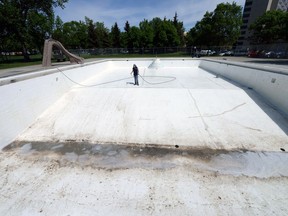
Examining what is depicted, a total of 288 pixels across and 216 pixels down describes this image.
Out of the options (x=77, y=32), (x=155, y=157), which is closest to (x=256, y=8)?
(x=77, y=32)

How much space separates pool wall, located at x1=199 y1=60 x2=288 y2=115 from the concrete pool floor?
48 cm

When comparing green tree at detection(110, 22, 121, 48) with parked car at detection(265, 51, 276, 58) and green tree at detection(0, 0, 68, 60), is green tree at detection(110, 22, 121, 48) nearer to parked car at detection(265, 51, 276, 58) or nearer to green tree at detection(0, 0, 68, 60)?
green tree at detection(0, 0, 68, 60)

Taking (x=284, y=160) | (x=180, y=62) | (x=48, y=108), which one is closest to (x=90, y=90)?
(x=48, y=108)

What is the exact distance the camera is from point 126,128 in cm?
548

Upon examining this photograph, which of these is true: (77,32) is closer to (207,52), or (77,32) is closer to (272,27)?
(207,52)

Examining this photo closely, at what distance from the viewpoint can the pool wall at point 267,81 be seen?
6.09 meters

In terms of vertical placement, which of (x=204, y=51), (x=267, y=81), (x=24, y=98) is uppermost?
(x=204, y=51)

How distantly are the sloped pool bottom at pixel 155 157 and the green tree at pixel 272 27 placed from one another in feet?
137

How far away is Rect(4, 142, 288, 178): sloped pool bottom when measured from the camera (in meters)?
3.79

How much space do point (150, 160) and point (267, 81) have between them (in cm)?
664

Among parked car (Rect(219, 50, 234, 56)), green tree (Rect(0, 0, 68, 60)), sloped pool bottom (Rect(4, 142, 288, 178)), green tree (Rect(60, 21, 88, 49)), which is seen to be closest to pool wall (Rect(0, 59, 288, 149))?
sloped pool bottom (Rect(4, 142, 288, 178))

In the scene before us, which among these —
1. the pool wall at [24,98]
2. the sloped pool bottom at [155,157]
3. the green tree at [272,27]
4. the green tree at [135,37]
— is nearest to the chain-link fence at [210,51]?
the green tree at [135,37]

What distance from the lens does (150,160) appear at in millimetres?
4086

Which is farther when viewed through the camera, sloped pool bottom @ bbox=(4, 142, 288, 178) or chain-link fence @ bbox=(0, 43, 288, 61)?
chain-link fence @ bbox=(0, 43, 288, 61)
